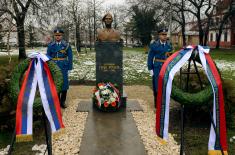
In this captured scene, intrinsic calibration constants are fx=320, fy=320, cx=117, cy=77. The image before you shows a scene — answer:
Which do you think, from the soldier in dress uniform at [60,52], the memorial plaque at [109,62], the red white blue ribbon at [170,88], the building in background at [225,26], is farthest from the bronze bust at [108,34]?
the building in background at [225,26]

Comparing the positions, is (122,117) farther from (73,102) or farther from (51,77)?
(51,77)

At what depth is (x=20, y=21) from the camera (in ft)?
71.3

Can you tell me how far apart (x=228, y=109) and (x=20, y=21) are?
18212mm

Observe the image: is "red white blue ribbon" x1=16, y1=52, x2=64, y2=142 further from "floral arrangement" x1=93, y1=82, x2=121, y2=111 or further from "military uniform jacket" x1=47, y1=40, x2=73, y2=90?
"military uniform jacket" x1=47, y1=40, x2=73, y2=90

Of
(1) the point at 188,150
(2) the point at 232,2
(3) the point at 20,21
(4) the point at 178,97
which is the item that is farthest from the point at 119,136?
(2) the point at 232,2

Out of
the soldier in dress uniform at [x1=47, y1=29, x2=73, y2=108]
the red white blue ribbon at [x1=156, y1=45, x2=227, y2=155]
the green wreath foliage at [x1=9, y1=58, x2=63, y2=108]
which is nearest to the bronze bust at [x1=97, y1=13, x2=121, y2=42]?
the soldier in dress uniform at [x1=47, y1=29, x2=73, y2=108]

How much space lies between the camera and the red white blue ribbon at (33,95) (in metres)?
→ 4.25

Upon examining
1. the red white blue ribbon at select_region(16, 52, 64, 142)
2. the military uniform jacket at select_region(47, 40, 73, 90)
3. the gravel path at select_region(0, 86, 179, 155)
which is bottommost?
the gravel path at select_region(0, 86, 179, 155)

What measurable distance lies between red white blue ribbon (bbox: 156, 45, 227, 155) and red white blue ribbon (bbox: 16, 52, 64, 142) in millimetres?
1421

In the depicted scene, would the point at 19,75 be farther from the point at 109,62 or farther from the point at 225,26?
the point at 225,26

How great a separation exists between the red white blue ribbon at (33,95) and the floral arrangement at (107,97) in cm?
327

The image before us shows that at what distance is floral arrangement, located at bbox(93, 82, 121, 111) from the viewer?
301 inches

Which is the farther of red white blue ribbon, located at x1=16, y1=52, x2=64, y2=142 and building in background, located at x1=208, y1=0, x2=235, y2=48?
building in background, located at x1=208, y1=0, x2=235, y2=48

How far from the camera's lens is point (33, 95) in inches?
168
